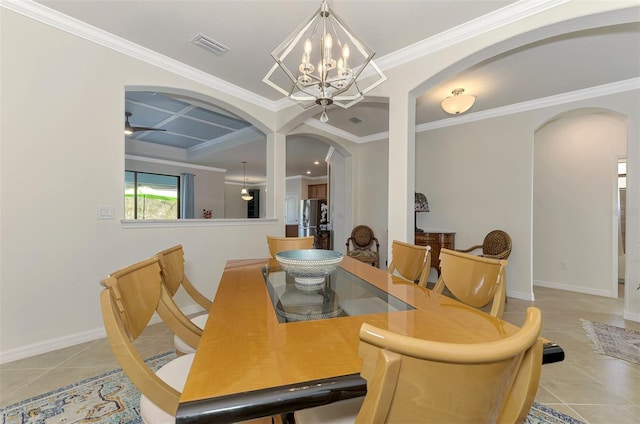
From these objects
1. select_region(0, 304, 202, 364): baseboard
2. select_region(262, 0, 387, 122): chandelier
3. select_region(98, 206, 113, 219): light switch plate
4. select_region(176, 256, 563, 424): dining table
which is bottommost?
select_region(0, 304, 202, 364): baseboard

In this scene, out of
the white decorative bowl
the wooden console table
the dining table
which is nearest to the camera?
the dining table

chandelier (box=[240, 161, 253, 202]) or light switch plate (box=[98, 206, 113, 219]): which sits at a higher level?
chandelier (box=[240, 161, 253, 202])

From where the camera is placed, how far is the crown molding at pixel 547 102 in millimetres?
3107

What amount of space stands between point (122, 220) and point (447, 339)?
109 inches

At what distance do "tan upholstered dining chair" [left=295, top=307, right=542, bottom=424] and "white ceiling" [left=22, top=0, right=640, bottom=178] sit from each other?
2.26m

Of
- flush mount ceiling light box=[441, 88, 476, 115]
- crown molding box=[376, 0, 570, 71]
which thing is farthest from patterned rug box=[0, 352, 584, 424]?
flush mount ceiling light box=[441, 88, 476, 115]

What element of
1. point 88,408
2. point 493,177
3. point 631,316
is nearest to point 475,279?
point 88,408

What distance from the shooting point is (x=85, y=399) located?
159 centimetres

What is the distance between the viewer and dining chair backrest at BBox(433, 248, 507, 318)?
1158 mm

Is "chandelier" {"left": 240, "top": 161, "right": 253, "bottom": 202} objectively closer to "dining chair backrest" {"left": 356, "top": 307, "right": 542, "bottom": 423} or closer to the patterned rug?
the patterned rug

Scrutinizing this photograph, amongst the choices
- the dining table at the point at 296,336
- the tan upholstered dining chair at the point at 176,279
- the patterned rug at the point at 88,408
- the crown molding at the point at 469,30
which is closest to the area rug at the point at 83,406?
the patterned rug at the point at 88,408

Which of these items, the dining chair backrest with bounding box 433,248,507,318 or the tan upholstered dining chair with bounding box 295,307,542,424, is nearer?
the tan upholstered dining chair with bounding box 295,307,542,424

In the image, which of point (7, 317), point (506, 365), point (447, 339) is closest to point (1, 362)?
point (7, 317)

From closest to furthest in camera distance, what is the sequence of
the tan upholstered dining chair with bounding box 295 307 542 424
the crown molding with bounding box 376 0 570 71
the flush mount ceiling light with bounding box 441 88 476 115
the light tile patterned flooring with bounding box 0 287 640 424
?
the tan upholstered dining chair with bounding box 295 307 542 424, the light tile patterned flooring with bounding box 0 287 640 424, the crown molding with bounding box 376 0 570 71, the flush mount ceiling light with bounding box 441 88 476 115
